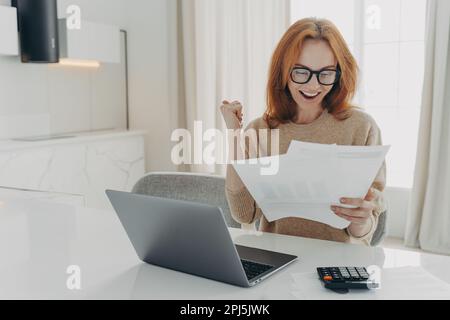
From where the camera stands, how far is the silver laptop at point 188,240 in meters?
0.92

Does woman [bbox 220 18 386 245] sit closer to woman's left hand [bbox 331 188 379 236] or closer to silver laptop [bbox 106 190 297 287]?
woman's left hand [bbox 331 188 379 236]

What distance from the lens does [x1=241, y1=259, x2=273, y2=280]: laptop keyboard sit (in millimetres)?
1004

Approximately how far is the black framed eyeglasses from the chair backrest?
410mm

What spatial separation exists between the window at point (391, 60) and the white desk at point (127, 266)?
2.59 m

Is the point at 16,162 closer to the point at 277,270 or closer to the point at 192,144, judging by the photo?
the point at 192,144

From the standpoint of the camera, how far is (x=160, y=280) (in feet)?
3.28

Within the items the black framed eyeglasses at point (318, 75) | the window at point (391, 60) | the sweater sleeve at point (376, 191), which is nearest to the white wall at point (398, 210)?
the window at point (391, 60)

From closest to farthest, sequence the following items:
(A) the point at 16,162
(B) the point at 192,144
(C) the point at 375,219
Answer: (C) the point at 375,219
(A) the point at 16,162
(B) the point at 192,144

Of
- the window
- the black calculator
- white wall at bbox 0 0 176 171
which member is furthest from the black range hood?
the black calculator

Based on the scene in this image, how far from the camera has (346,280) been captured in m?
0.93

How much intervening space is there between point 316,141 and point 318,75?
21 cm

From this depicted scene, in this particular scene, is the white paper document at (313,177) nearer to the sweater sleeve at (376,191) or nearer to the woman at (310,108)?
the sweater sleeve at (376,191)
